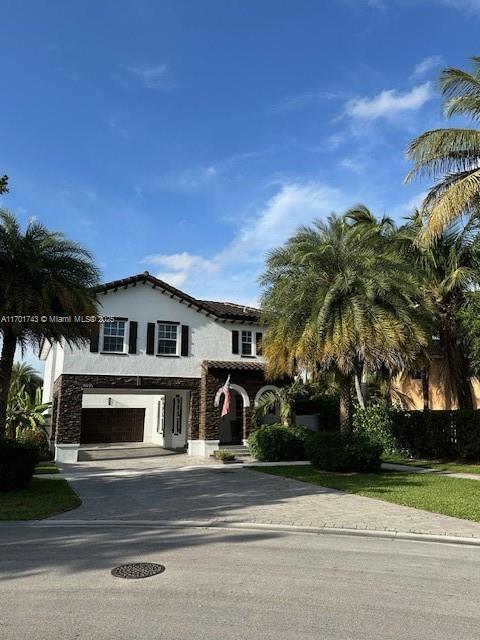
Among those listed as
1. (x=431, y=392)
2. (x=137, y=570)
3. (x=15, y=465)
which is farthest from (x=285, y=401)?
(x=137, y=570)

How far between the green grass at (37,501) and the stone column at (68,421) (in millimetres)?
7732

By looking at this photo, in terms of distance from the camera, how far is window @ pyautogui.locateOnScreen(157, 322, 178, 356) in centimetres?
2569

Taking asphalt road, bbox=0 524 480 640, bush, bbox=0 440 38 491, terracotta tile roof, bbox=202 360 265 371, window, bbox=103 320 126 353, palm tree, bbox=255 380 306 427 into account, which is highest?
window, bbox=103 320 126 353

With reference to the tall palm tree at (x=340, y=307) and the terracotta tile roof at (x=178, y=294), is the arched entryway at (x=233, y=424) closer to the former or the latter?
the terracotta tile roof at (x=178, y=294)

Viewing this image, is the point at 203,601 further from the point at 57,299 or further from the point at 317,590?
the point at 57,299

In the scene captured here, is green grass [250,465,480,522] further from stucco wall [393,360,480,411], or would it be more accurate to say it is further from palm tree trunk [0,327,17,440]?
stucco wall [393,360,480,411]

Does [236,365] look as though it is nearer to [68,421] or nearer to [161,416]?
[68,421]

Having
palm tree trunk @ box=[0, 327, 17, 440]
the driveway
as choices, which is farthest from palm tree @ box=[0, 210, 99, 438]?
the driveway

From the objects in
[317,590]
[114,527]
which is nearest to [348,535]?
[317,590]

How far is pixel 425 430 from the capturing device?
73.1 feet

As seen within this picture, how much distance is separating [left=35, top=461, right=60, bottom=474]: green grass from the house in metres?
1.17

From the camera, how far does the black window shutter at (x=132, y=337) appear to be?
24.8m

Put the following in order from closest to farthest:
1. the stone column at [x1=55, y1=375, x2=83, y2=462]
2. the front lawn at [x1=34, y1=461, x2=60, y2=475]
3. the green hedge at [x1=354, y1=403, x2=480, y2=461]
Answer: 1. the front lawn at [x1=34, y1=461, x2=60, y2=475]
2. the green hedge at [x1=354, y1=403, x2=480, y2=461]
3. the stone column at [x1=55, y1=375, x2=83, y2=462]

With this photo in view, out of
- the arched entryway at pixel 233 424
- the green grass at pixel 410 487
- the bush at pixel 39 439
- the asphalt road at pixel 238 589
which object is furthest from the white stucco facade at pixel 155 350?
the asphalt road at pixel 238 589
